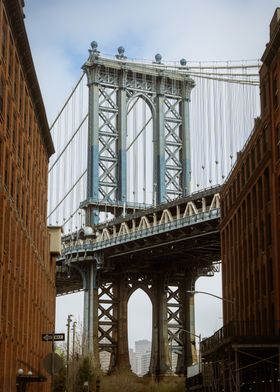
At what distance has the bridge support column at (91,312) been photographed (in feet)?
408

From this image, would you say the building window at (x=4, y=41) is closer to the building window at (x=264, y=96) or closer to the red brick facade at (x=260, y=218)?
the red brick facade at (x=260, y=218)

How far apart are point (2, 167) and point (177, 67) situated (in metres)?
→ 74.0

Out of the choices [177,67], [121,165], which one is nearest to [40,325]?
[121,165]

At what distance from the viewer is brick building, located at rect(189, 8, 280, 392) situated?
56378mm

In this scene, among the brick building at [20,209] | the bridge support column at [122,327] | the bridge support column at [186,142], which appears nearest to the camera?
the brick building at [20,209]

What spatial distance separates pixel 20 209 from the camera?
66.8 metres

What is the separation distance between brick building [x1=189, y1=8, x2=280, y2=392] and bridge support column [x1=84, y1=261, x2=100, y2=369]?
1952 inches

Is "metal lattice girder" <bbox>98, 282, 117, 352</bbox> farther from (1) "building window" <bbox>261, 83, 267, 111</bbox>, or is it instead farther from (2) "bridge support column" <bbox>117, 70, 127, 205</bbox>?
(1) "building window" <bbox>261, 83, 267, 111</bbox>

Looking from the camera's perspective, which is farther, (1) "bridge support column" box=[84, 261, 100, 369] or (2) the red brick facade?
(1) "bridge support column" box=[84, 261, 100, 369]

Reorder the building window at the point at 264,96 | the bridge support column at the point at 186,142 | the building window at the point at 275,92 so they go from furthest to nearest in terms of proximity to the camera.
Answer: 1. the bridge support column at the point at 186,142
2. the building window at the point at 264,96
3. the building window at the point at 275,92

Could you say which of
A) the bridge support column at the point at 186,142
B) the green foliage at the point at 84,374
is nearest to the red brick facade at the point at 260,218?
the green foliage at the point at 84,374

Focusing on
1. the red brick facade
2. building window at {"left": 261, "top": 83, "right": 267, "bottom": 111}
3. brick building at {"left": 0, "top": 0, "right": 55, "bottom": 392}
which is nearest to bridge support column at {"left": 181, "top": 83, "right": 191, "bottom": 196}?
brick building at {"left": 0, "top": 0, "right": 55, "bottom": 392}

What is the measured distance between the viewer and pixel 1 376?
54.7m

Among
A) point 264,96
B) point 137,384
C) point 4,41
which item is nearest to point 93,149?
point 137,384
